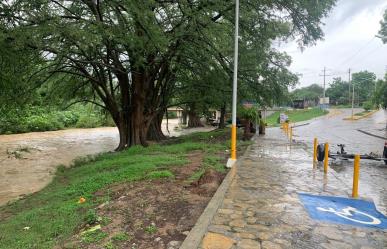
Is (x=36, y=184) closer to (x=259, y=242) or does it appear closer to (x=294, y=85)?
(x=259, y=242)

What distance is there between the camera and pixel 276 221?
5.82m

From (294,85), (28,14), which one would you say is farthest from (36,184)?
(294,85)

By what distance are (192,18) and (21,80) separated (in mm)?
6348

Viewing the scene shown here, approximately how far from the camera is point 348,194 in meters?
7.97

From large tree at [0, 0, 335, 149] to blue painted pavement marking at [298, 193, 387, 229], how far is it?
23.2 ft

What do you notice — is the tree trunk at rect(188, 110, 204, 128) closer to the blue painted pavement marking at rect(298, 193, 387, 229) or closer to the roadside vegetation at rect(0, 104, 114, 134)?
the roadside vegetation at rect(0, 104, 114, 134)

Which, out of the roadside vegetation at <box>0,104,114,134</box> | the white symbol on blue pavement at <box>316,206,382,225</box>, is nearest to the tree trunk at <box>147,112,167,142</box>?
the roadside vegetation at <box>0,104,114,134</box>

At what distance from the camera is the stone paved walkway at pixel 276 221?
5004mm

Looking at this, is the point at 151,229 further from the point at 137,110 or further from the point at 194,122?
the point at 194,122

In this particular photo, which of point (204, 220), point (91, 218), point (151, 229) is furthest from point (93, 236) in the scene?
point (204, 220)

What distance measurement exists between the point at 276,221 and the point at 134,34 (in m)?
8.39

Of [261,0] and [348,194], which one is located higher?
[261,0]

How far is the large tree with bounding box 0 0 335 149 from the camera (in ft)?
32.0

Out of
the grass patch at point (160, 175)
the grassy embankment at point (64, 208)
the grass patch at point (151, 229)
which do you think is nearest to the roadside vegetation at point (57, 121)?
the grassy embankment at point (64, 208)
